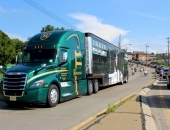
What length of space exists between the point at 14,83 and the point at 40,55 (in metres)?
1.98

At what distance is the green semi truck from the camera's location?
30.5ft

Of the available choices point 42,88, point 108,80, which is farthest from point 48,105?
point 108,80

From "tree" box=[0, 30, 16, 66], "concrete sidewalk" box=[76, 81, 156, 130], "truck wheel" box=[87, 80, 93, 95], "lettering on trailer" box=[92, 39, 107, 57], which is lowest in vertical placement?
"concrete sidewalk" box=[76, 81, 156, 130]

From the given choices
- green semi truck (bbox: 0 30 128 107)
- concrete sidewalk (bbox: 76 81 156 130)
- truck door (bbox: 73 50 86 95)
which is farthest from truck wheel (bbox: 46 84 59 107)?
concrete sidewalk (bbox: 76 81 156 130)

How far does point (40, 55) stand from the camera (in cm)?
1079

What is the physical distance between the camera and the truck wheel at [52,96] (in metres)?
9.85

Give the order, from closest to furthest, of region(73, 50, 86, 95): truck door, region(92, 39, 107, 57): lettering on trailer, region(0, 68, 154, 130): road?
region(0, 68, 154, 130): road → region(73, 50, 86, 95): truck door → region(92, 39, 107, 57): lettering on trailer

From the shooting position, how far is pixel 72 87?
11922 mm

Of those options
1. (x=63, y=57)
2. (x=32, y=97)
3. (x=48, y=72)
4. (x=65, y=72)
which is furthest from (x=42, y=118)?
(x=63, y=57)

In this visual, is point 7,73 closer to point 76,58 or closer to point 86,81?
point 76,58

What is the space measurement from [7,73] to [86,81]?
5.63 metres

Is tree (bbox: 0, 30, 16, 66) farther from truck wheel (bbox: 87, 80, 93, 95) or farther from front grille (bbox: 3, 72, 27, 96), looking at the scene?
front grille (bbox: 3, 72, 27, 96)

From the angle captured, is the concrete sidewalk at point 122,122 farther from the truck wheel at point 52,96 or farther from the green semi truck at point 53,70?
the green semi truck at point 53,70

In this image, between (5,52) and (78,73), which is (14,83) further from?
(5,52)
